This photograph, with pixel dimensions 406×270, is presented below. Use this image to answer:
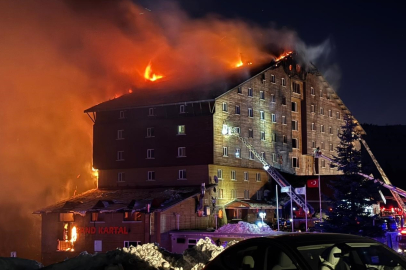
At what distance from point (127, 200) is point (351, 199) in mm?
23080

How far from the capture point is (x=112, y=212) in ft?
167

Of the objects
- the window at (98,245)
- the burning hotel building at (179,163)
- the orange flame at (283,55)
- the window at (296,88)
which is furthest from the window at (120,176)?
the window at (296,88)

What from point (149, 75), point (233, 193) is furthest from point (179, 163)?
point (149, 75)

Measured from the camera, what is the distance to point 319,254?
772cm

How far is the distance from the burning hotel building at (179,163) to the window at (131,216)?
0.09 m

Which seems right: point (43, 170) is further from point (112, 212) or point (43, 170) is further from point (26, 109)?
point (112, 212)

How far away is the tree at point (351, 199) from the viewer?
37.6m

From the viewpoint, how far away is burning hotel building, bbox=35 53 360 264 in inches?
2013

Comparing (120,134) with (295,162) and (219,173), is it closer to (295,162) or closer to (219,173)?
(219,173)

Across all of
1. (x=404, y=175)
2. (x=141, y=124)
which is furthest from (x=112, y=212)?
(x=404, y=175)

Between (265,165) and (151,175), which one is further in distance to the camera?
(265,165)

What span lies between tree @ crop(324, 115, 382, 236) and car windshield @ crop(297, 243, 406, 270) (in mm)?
30577

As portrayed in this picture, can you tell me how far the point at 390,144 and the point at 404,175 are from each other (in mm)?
33779

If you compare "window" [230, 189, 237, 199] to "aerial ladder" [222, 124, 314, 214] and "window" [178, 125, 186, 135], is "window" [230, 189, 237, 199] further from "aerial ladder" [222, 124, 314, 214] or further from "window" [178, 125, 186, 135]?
"window" [178, 125, 186, 135]
